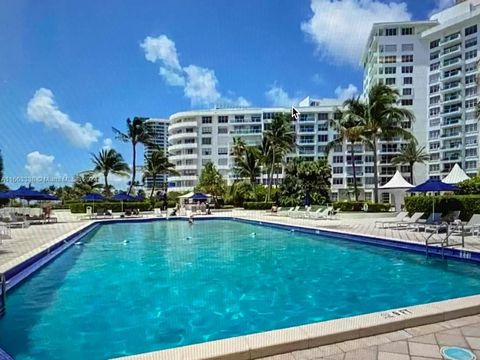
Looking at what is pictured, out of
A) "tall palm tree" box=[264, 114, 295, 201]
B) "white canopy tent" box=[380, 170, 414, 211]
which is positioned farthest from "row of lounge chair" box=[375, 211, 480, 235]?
"tall palm tree" box=[264, 114, 295, 201]

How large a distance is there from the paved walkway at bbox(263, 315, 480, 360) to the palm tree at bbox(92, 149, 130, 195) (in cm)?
3973

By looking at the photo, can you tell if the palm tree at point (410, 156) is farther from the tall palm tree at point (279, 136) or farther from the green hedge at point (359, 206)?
the green hedge at point (359, 206)

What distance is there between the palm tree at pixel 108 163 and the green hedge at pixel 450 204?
31169 millimetres

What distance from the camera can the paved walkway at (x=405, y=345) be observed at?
342cm

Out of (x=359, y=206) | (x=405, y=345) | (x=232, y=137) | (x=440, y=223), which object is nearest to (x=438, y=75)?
(x=232, y=137)

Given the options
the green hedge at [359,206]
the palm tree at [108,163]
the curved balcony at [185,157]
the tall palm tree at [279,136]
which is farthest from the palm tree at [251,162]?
the curved balcony at [185,157]

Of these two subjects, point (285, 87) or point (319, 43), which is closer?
point (319, 43)

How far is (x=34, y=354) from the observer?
15.6ft

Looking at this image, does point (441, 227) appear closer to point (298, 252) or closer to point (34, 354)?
point (298, 252)

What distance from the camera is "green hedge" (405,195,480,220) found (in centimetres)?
1664

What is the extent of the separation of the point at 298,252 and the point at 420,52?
66295 mm

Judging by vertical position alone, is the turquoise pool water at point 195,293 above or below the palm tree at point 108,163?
below

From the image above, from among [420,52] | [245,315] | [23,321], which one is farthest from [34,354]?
[420,52]

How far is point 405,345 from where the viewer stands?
3.64 metres
